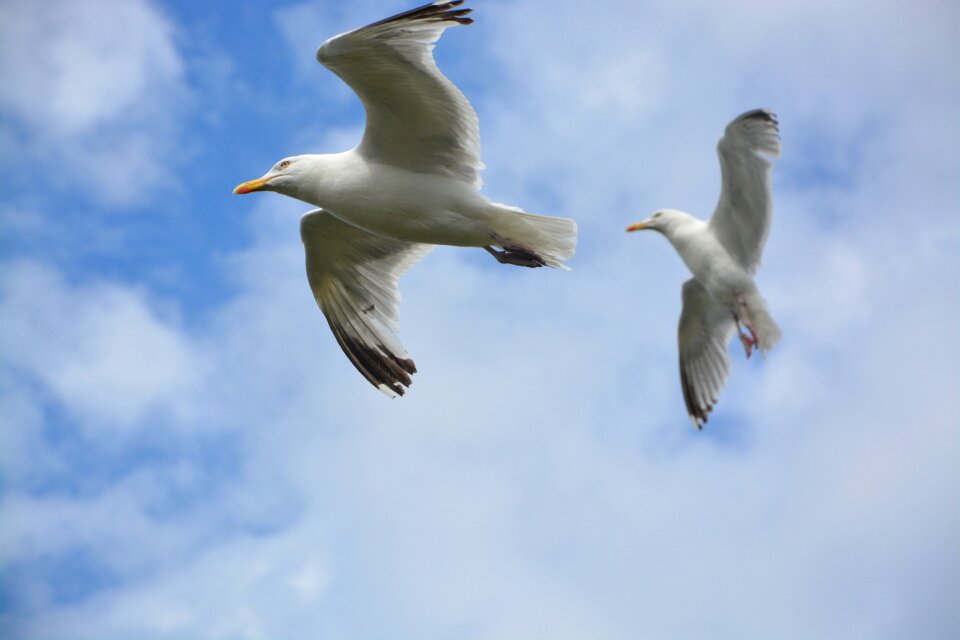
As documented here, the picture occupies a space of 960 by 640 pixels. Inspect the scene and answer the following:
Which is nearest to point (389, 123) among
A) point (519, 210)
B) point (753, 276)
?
point (519, 210)

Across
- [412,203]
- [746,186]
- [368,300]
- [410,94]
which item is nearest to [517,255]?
[412,203]

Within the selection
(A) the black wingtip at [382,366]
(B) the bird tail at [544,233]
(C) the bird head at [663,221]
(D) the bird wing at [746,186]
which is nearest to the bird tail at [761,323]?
(D) the bird wing at [746,186]

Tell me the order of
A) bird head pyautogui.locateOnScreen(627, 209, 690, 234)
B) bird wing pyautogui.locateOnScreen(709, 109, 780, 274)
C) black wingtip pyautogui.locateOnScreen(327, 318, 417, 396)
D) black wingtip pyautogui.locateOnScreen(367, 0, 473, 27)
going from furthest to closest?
bird head pyautogui.locateOnScreen(627, 209, 690, 234), bird wing pyautogui.locateOnScreen(709, 109, 780, 274), black wingtip pyautogui.locateOnScreen(327, 318, 417, 396), black wingtip pyautogui.locateOnScreen(367, 0, 473, 27)

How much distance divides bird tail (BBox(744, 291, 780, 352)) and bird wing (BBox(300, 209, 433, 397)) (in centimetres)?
326

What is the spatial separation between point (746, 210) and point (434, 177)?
11.9ft

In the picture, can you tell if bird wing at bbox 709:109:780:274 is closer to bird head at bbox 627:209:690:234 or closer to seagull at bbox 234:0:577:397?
bird head at bbox 627:209:690:234

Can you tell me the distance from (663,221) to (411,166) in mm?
4359

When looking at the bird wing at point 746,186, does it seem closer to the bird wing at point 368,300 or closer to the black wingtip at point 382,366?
the bird wing at point 368,300

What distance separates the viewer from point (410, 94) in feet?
24.0

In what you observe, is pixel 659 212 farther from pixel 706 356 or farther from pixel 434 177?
pixel 434 177

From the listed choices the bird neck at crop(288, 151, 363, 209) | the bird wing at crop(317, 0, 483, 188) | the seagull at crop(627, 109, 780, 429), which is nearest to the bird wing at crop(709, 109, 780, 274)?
the seagull at crop(627, 109, 780, 429)

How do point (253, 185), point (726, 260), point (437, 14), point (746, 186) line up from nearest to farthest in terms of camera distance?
point (437, 14)
point (253, 185)
point (746, 186)
point (726, 260)

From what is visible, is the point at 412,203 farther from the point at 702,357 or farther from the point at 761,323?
the point at 702,357

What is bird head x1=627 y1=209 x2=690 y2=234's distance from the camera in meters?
11.3
